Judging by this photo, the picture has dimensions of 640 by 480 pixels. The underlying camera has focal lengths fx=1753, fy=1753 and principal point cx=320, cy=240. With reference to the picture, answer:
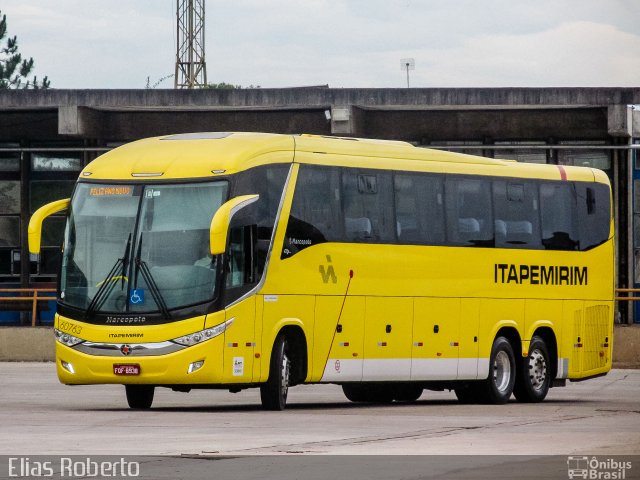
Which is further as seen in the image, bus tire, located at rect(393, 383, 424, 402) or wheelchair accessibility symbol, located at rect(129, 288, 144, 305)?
bus tire, located at rect(393, 383, 424, 402)

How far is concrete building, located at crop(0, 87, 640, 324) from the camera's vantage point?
135ft

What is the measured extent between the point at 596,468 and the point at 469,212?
12498 millimetres

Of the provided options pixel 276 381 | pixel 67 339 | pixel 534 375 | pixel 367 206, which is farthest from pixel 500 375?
pixel 67 339

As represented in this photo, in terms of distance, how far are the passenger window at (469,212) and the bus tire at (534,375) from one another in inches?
79.9

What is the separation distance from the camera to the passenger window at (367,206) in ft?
76.9

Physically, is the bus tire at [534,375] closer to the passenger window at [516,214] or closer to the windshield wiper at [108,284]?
the passenger window at [516,214]

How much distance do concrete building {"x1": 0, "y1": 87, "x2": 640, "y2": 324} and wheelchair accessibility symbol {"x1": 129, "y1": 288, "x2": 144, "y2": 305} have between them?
19.9 meters

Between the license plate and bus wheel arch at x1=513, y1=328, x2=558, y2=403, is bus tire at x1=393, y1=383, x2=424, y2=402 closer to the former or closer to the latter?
bus wheel arch at x1=513, y1=328, x2=558, y2=403

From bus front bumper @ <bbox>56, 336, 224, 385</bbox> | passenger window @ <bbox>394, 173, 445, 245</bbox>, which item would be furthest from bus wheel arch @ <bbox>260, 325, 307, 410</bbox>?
passenger window @ <bbox>394, 173, 445, 245</bbox>

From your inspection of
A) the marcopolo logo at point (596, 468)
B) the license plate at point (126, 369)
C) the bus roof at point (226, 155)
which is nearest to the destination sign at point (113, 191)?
the bus roof at point (226, 155)

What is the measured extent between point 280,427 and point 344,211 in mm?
5450

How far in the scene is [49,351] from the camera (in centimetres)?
3959

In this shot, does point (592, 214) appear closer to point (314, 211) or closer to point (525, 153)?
point (314, 211)

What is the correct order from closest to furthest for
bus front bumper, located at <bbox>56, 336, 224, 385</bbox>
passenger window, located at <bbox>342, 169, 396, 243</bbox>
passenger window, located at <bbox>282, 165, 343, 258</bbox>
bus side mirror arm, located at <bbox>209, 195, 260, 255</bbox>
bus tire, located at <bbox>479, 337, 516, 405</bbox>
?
bus side mirror arm, located at <bbox>209, 195, 260, 255</bbox> → bus front bumper, located at <bbox>56, 336, 224, 385</bbox> → passenger window, located at <bbox>282, 165, 343, 258</bbox> → passenger window, located at <bbox>342, 169, 396, 243</bbox> → bus tire, located at <bbox>479, 337, 516, 405</bbox>
